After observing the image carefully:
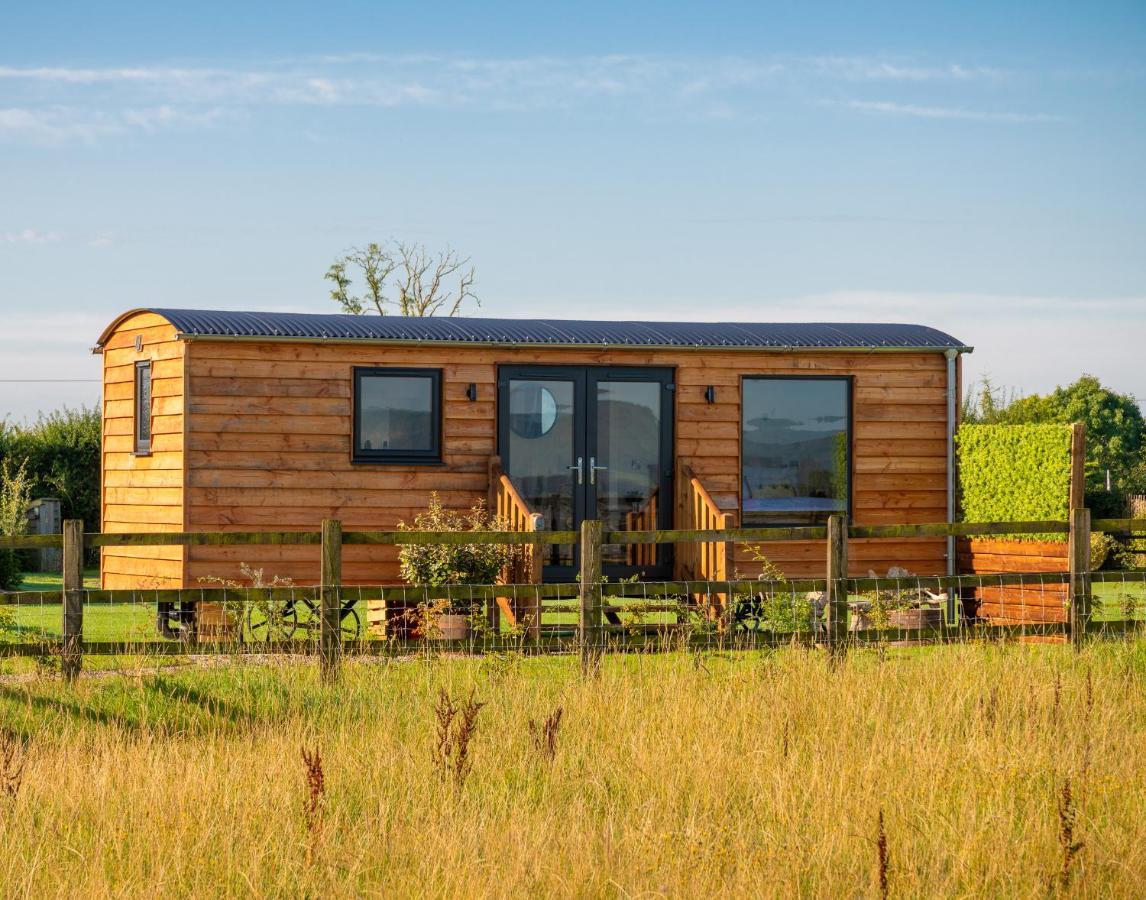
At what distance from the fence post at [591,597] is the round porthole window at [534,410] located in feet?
13.3

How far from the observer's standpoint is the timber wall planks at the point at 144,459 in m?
12.3

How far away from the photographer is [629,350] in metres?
13.0

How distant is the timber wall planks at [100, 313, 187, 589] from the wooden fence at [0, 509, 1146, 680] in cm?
296

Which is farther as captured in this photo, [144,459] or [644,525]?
[644,525]

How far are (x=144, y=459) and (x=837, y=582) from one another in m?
6.84

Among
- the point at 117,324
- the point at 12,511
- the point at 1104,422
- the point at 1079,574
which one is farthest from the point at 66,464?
the point at 1104,422

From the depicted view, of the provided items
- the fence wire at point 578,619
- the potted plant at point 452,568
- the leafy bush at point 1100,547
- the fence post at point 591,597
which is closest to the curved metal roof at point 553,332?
the potted plant at point 452,568

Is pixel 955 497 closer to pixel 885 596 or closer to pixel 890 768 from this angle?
pixel 885 596

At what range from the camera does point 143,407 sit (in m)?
13.2

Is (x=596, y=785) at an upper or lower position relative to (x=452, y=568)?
lower

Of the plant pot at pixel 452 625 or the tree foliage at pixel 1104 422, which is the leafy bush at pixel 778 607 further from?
the tree foliage at pixel 1104 422

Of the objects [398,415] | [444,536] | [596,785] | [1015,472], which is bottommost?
[596,785]

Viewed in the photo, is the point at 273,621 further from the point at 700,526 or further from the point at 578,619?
the point at 700,526

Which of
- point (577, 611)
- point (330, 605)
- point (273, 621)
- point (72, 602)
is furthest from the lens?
point (577, 611)
